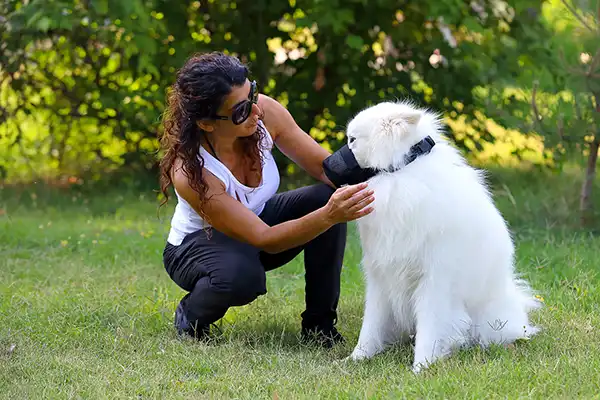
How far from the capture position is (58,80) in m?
7.79

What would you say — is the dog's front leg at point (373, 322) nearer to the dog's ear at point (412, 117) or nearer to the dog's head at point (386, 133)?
the dog's head at point (386, 133)

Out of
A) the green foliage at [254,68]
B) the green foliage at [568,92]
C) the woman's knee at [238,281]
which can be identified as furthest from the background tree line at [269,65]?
the woman's knee at [238,281]

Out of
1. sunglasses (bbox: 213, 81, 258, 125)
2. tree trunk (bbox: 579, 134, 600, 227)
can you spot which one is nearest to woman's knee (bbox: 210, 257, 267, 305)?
sunglasses (bbox: 213, 81, 258, 125)

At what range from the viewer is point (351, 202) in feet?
10.5

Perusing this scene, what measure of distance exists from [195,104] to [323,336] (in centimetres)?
124

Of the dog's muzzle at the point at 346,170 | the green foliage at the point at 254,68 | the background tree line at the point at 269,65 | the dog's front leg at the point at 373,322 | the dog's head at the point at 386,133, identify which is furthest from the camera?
the green foliage at the point at 254,68

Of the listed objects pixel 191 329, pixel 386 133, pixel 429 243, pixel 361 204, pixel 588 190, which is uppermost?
pixel 386 133

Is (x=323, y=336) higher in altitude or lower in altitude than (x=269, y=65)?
lower

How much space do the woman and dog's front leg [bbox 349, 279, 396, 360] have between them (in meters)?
0.28

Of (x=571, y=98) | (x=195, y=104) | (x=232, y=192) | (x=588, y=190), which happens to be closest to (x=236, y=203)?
(x=232, y=192)

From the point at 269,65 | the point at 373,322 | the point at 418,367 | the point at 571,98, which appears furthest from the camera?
the point at 269,65

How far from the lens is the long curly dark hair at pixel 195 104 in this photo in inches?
136

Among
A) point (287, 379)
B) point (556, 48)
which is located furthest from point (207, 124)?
point (556, 48)

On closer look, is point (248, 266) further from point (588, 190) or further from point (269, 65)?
point (269, 65)
